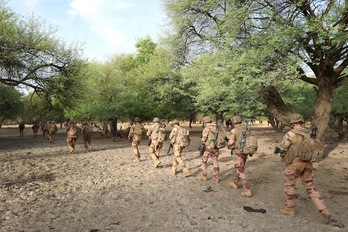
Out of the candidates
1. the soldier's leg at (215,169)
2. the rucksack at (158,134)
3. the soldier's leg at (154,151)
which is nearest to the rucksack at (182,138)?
the soldier's leg at (215,169)

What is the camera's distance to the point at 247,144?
7176mm

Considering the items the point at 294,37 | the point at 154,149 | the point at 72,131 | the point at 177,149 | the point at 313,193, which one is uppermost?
the point at 294,37

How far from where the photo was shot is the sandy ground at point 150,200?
5184 mm

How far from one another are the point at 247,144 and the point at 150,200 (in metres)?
2.72

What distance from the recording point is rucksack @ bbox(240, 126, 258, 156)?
23.4 ft

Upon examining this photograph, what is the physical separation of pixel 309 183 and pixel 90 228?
4187 mm

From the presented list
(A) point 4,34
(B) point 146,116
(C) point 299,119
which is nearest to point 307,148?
(C) point 299,119

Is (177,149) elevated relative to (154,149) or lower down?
elevated

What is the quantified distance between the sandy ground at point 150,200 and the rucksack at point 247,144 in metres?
1.12

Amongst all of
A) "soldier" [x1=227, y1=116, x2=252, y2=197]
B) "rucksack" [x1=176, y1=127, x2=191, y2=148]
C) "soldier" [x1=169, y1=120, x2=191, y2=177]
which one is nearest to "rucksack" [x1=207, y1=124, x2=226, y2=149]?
"soldier" [x1=227, y1=116, x2=252, y2=197]

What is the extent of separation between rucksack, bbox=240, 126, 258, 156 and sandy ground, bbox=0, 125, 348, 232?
1.12m

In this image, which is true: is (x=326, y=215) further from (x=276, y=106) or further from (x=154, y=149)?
(x=276, y=106)

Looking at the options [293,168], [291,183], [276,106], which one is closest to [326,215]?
[291,183]

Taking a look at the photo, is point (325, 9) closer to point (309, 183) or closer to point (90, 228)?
point (309, 183)
